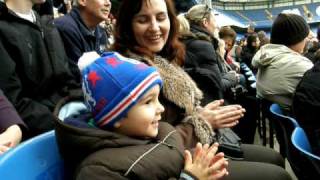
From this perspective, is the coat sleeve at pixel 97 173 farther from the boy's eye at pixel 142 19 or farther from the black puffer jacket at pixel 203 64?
the black puffer jacket at pixel 203 64

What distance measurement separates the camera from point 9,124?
4.38 ft

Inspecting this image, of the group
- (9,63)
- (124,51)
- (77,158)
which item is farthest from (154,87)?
(9,63)

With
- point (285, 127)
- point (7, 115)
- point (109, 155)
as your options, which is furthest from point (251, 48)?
point (109, 155)

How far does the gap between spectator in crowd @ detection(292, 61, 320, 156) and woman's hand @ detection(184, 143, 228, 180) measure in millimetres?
877

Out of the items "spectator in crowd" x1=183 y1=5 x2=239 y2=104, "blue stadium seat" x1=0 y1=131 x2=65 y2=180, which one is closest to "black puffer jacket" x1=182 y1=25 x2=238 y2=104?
"spectator in crowd" x1=183 y1=5 x2=239 y2=104

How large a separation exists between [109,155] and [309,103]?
122 centimetres

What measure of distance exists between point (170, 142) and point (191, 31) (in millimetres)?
1548

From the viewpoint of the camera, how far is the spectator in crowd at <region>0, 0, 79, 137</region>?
150 centimetres

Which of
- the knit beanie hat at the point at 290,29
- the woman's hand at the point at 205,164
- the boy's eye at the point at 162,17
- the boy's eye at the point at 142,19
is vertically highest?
the boy's eye at the point at 142,19

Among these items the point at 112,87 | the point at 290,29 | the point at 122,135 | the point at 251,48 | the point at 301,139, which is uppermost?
the point at 112,87

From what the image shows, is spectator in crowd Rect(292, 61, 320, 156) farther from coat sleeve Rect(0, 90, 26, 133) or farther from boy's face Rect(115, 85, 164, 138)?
coat sleeve Rect(0, 90, 26, 133)

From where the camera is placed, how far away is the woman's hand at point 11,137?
1234mm

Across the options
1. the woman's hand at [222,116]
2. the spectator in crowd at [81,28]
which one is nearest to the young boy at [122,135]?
the woman's hand at [222,116]

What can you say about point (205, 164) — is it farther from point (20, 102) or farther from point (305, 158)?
point (20, 102)
